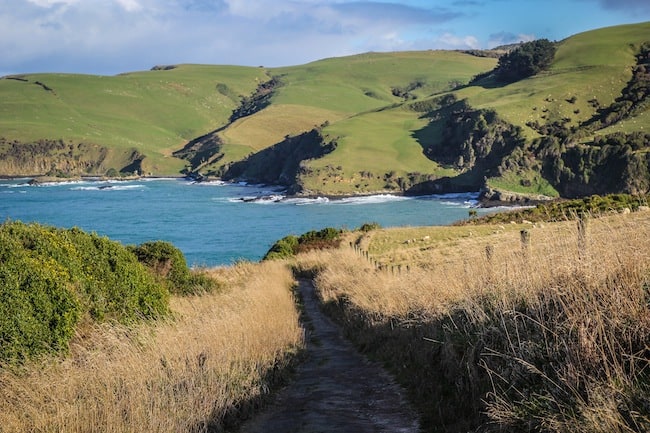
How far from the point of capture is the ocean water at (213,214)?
8179cm

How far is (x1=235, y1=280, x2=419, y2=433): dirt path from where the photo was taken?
8.11m

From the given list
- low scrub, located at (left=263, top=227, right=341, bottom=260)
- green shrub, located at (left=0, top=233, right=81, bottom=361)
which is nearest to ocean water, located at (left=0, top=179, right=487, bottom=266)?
low scrub, located at (left=263, top=227, right=341, bottom=260)

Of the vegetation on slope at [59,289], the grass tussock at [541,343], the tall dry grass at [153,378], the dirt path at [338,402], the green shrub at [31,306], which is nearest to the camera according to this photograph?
the grass tussock at [541,343]

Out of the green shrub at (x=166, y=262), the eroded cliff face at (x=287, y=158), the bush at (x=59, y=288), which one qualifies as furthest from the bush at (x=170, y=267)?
the eroded cliff face at (x=287, y=158)

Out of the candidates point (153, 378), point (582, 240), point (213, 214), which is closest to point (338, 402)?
point (153, 378)

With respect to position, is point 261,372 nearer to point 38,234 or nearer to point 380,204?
point 38,234

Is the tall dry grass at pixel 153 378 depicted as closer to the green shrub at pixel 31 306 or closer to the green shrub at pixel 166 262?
the green shrub at pixel 31 306

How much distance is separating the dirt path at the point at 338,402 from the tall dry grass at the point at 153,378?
0.39m

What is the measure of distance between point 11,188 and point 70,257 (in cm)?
17914

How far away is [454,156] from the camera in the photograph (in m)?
157

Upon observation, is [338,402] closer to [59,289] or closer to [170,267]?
[59,289]

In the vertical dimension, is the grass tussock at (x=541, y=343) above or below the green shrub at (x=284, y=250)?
above

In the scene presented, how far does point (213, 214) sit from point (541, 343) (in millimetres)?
106980

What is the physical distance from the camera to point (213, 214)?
11144 centimetres
